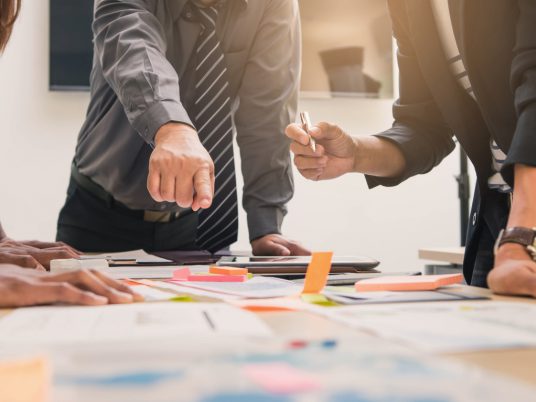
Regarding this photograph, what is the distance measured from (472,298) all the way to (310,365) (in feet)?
1.20

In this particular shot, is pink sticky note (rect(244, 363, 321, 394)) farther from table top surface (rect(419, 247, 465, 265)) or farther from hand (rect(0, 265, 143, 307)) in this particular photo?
table top surface (rect(419, 247, 465, 265))

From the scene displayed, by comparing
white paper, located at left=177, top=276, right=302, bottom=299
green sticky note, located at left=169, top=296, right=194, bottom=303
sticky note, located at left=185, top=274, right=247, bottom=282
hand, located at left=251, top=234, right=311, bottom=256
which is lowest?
hand, located at left=251, top=234, right=311, bottom=256

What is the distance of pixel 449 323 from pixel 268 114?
1.18 m

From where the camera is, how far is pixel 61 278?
2.24 ft

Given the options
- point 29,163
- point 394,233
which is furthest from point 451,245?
point 29,163

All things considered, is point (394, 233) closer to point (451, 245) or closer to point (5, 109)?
point (451, 245)

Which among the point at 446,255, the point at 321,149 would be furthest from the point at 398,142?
the point at 446,255

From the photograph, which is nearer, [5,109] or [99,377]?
[99,377]

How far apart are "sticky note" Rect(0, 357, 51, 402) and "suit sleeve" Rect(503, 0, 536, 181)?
673 mm

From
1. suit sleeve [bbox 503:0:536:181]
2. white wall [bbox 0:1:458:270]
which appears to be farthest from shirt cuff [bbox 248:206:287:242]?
white wall [bbox 0:1:458:270]

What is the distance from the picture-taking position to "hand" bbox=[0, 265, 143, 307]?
0.66 meters

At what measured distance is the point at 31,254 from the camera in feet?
3.53

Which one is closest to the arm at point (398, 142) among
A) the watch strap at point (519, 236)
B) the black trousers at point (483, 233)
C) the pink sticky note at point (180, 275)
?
the black trousers at point (483, 233)

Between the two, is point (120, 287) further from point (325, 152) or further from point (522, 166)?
point (325, 152)
